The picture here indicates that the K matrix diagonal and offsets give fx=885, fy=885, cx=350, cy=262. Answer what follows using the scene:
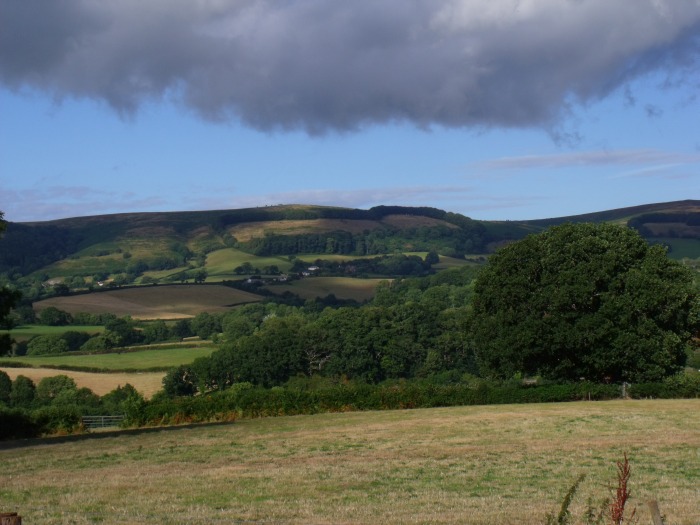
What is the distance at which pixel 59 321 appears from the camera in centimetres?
13850

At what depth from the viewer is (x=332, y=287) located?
184375 millimetres

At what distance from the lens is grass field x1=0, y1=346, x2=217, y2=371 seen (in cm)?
10250

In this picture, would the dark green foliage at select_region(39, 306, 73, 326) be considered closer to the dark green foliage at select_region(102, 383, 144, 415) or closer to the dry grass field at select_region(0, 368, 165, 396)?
the dry grass field at select_region(0, 368, 165, 396)

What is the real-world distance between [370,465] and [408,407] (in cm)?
2674

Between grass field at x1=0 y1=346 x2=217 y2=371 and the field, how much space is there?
33.8 meters

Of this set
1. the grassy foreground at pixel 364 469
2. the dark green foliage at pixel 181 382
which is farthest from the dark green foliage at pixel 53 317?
the grassy foreground at pixel 364 469

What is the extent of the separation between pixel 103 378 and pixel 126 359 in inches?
586

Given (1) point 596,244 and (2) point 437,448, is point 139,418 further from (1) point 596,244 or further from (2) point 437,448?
(1) point 596,244

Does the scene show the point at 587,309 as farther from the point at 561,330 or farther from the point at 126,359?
the point at 126,359

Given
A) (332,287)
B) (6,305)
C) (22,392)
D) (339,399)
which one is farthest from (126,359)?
(332,287)

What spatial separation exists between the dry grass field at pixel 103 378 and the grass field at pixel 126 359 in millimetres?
3581

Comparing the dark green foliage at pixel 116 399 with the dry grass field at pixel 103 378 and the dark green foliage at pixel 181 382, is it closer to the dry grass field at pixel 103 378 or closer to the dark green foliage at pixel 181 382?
the dry grass field at pixel 103 378

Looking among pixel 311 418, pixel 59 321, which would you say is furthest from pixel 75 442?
pixel 59 321

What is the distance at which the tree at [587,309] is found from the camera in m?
55.2
